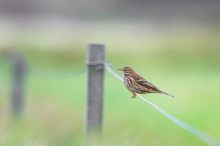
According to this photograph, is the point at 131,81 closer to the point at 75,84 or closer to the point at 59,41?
the point at 75,84

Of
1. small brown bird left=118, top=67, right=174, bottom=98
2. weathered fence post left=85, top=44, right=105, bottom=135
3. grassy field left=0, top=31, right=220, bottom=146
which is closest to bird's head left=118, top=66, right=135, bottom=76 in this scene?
small brown bird left=118, top=67, right=174, bottom=98

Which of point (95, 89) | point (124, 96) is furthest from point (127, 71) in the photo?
point (124, 96)

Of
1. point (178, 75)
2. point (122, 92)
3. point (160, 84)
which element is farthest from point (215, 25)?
point (122, 92)

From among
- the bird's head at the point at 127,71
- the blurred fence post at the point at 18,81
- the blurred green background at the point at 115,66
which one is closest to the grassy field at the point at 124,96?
the blurred green background at the point at 115,66

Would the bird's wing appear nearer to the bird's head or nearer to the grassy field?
the bird's head

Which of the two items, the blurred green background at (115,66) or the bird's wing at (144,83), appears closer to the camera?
the bird's wing at (144,83)

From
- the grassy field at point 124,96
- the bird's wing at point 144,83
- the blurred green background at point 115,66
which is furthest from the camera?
the blurred green background at point 115,66

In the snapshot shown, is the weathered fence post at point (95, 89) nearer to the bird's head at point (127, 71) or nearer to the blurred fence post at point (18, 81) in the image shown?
the bird's head at point (127, 71)
